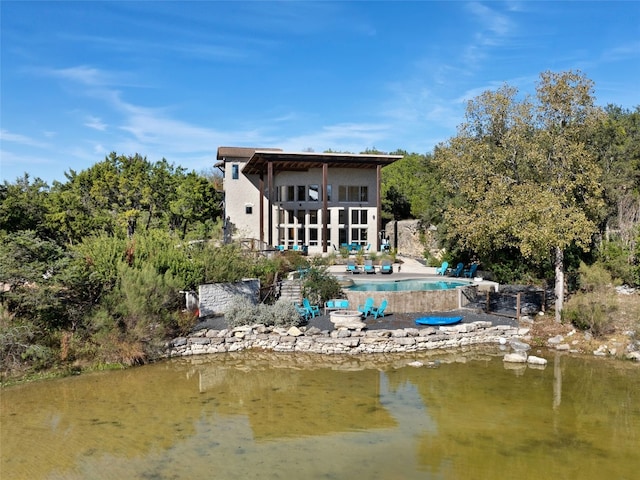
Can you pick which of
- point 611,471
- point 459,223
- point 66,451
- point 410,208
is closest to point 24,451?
point 66,451

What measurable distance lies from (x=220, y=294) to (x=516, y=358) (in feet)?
34.4

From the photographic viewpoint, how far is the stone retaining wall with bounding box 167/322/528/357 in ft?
51.9

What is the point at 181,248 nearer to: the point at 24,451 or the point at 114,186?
the point at 24,451

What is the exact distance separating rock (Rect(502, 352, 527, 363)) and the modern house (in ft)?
59.9

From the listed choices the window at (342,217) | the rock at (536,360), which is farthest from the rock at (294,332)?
the window at (342,217)

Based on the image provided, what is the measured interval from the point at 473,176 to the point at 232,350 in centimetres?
1055

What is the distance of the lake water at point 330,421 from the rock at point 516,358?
469mm

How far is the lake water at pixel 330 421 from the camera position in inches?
332

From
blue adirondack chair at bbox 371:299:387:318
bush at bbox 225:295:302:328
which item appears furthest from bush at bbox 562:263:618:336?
bush at bbox 225:295:302:328

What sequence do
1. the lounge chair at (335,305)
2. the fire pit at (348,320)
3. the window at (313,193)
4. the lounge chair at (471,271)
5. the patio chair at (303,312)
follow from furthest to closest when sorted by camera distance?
1. the window at (313,193)
2. the lounge chair at (471,271)
3. the lounge chair at (335,305)
4. the patio chair at (303,312)
5. the fire pit at (348,320)

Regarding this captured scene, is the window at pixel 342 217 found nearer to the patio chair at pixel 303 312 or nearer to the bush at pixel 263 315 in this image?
the patio chair at pixel 303 312

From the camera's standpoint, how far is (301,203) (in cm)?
3422

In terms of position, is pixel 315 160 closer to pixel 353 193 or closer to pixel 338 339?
pixel 353 193

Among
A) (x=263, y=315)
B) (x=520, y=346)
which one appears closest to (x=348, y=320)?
(x=263, y=315)
